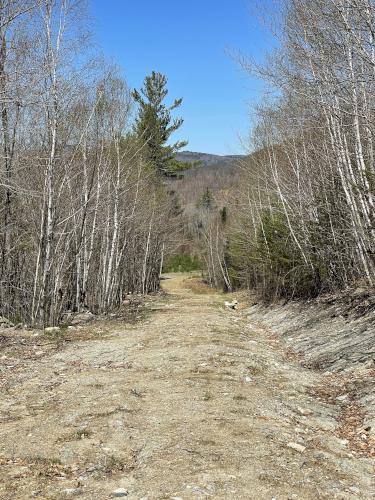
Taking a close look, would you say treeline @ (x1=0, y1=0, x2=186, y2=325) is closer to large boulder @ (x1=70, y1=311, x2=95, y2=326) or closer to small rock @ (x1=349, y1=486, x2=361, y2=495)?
large boulder @ (x1=70, y1=311, x2=95, y2=326)

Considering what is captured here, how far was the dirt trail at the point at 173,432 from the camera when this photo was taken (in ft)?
12.3

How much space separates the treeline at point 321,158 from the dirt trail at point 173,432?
14.4 ft

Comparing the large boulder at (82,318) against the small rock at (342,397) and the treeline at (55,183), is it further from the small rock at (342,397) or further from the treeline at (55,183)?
the small rock at (342,397)

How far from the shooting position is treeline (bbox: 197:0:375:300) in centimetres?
Answer: 809

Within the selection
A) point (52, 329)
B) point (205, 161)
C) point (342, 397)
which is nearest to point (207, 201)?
point (205, 161)

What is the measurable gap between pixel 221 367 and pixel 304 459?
11.7 ft

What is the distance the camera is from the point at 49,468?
4062 mm

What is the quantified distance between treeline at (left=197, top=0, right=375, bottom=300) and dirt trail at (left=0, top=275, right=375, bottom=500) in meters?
4.39

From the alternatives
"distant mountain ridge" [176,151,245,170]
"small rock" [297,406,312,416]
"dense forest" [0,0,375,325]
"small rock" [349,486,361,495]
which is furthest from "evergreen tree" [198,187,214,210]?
"small rock" [349,486,361,495]

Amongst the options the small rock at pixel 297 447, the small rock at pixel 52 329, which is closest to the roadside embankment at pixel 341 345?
the small rock at pixel 297 447

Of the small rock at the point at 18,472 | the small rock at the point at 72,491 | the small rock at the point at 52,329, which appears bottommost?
the small rock at the point at 52,329

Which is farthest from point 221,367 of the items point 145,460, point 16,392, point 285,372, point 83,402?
point 145,460

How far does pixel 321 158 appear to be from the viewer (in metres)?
13.5

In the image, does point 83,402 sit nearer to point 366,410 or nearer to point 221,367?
point 221,367
